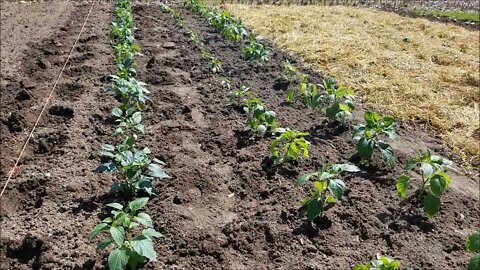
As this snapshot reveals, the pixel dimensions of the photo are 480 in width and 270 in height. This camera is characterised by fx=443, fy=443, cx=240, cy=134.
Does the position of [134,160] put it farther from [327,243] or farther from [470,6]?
[470,6]

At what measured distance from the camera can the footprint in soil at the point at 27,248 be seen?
2.87 m

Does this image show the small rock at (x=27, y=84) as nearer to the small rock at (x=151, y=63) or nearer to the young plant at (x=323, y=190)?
the small rock at (x=151, y=63)

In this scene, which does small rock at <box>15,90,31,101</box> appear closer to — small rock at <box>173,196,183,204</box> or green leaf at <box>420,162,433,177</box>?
small rock at <box>173,196,183,204</box>

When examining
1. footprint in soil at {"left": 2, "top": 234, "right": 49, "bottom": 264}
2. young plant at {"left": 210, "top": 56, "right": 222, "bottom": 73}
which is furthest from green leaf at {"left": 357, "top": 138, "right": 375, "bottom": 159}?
young plant at {"left": 210, "top": 56, "right": 222, "bottom": 73}

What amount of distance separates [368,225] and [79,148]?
8.86 ft

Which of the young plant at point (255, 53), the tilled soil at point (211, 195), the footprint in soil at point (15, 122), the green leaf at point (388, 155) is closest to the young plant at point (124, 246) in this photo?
the tilled soil at point (211, 195)

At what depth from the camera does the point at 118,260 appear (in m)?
2.42

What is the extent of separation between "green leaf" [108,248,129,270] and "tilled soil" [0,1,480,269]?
0.34 m

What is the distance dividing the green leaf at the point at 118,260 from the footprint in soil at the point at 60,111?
2883mm

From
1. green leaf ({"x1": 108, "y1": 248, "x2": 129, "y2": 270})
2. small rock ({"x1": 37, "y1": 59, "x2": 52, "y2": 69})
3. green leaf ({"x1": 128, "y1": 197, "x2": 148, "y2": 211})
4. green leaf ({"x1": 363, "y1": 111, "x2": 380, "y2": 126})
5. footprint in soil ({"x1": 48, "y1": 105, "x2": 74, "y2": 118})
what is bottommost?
footprint in soil ({"x1": 48, "y1": 105, "x2": 74, "y2": 118})

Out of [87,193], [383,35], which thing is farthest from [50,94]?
[383,35]

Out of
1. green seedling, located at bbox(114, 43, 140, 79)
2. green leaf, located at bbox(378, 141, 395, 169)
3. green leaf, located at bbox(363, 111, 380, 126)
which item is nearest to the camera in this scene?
green leaf, located at bbox(378, 141, 395, 169)

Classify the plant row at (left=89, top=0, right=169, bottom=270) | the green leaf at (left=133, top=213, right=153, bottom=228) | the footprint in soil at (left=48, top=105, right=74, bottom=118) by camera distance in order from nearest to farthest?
the plant row at (left=89, top=0, right=169, bottom=270)
the green leaf at (left=133, top=213, right=153, bottom=228)
the footprint in soil at (left=48, top=105, right=74, bottom=118)

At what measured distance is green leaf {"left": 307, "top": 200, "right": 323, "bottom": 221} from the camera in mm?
3057
